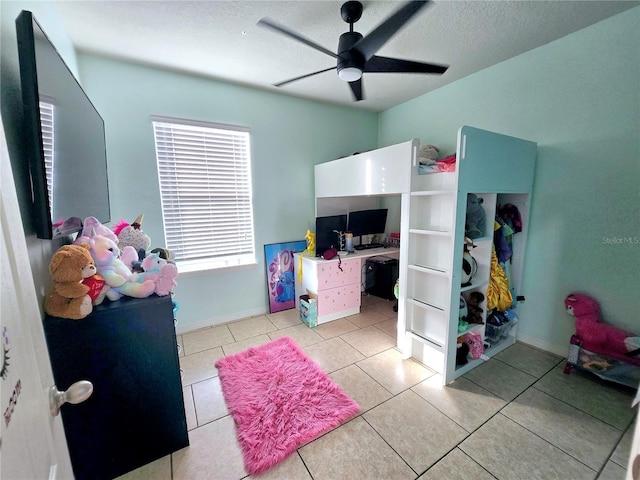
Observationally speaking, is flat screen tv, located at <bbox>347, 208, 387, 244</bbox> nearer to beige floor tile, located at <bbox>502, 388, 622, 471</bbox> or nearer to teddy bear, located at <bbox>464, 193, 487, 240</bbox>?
teddy bear, located at <bbox>464, 193, 487, 240</bbox>

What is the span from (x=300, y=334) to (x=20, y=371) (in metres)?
2.39

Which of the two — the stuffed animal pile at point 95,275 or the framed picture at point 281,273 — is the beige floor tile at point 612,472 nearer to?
the stuffed animal pile at point 95,275

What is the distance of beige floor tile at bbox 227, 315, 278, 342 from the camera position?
2.71 meters

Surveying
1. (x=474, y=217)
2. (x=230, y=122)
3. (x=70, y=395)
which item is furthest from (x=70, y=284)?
(x=474, y=217)

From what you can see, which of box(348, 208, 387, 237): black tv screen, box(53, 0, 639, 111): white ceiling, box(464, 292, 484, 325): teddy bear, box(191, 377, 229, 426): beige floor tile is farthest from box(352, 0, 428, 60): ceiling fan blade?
box(191, 377, 229, 426): beige floor tile

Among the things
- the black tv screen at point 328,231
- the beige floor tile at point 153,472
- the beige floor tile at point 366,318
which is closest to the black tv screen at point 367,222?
the black tv screen at point 328,231

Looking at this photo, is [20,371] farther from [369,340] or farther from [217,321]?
[217,321]

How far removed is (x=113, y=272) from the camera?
1.27 meters

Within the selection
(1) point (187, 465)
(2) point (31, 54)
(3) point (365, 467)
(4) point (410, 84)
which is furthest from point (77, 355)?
(4) point (410, 84)

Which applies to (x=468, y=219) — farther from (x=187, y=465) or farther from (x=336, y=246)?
(x=187, y=465)

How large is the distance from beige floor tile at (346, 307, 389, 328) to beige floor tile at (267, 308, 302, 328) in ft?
2.10

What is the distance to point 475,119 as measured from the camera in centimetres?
266

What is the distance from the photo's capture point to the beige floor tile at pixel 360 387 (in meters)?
1.79

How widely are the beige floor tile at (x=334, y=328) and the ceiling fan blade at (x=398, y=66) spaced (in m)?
2.38
